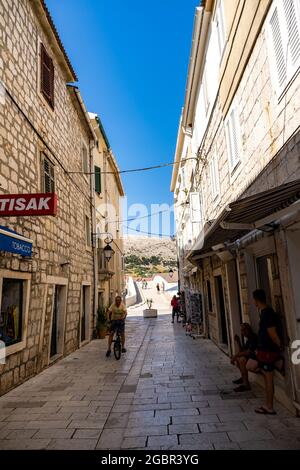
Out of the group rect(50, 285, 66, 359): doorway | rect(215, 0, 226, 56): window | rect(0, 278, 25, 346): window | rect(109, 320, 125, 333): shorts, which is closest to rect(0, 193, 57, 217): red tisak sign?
rect(0, 278, 25, 346): window

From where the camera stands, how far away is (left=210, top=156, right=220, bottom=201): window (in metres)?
9.41

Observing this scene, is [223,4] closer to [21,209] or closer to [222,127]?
[222,127]

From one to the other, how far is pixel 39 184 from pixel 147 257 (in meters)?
109

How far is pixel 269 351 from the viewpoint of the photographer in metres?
4.63

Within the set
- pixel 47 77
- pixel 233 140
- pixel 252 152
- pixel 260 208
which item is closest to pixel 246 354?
pixel 260 208

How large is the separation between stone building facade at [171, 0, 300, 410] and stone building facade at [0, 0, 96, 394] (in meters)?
3.87

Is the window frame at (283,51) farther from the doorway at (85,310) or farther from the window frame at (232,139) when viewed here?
the doorway at (85,310)

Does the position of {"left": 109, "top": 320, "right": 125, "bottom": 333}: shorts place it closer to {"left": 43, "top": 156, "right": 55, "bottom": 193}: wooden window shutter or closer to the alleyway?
the alleyway

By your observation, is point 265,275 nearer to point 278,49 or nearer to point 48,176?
point 278,49

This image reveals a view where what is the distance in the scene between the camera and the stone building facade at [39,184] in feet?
21.9

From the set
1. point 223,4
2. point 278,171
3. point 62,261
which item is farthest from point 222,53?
point 62,261

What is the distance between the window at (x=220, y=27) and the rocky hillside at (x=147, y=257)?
76077 millimetres
